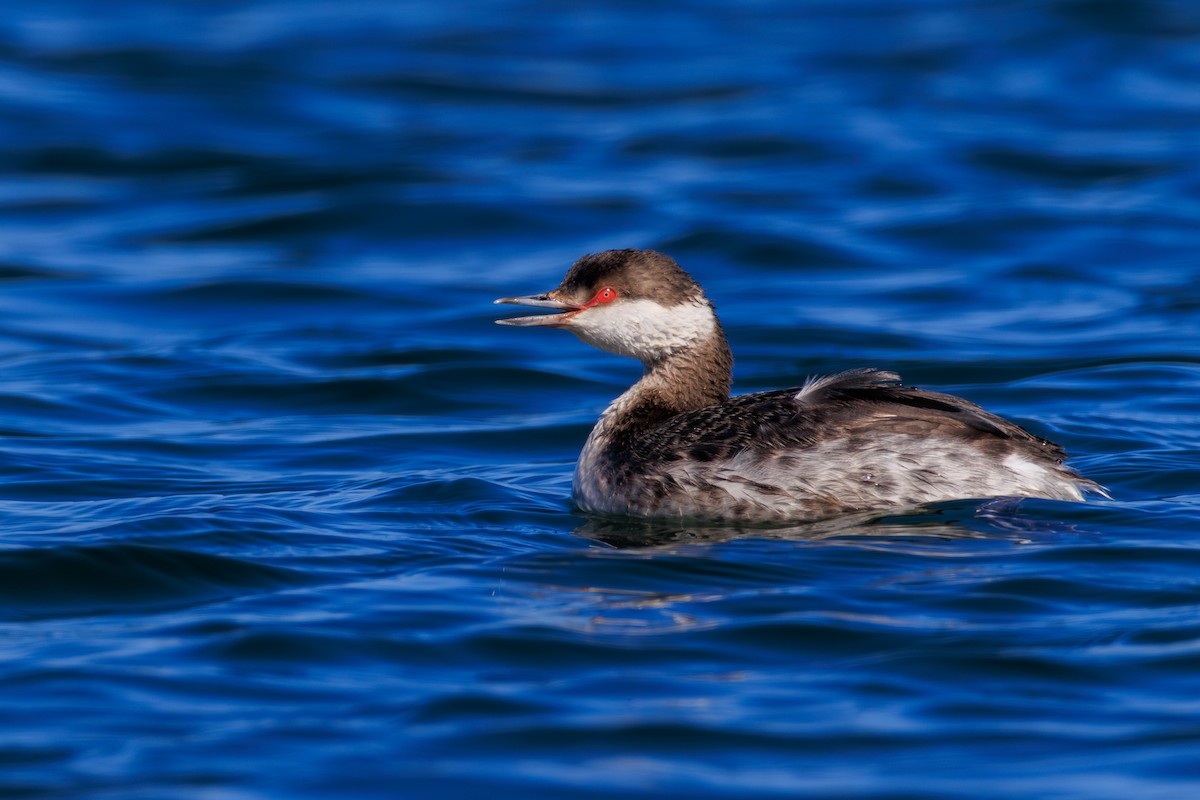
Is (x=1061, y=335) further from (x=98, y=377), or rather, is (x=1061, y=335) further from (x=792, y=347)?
(x=98, y=377)

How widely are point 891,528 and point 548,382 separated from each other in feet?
15.5

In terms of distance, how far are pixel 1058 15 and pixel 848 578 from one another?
59.3ft

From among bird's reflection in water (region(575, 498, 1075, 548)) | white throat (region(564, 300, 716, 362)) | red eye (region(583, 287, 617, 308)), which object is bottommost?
bird's reflection in water (region(575, 498, 1075, 548))

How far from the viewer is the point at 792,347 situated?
12742 mm

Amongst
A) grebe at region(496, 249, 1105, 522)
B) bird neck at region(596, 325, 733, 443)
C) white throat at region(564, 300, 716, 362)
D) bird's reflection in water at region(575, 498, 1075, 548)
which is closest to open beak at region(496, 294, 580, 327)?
white throat at region(564, 300, 716, 362)

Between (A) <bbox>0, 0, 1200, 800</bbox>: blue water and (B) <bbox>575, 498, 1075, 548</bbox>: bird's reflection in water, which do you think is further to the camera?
(B) <bbox>575, 498, 1075, 548</bbox>: bird's reflection in water

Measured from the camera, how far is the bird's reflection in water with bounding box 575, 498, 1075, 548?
25.3 ft

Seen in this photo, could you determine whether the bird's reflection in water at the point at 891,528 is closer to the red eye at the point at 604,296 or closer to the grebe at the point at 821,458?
the grebe at the point at 821,458

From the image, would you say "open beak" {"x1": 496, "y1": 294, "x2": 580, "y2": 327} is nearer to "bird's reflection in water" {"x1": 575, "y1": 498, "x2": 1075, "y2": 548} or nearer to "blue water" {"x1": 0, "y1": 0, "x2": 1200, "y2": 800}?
"blue water" {"x1": 0, "y1": 0, "x2": 1200, "y2": 800}

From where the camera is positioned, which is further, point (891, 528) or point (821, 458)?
point (821, 458)

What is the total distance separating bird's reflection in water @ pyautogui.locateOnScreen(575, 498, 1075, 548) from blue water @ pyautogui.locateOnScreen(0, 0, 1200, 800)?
0.03m

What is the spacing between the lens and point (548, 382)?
12.2 meters

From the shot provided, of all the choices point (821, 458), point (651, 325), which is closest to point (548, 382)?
point (651, 325)

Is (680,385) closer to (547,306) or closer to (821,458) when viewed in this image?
(547,306)
